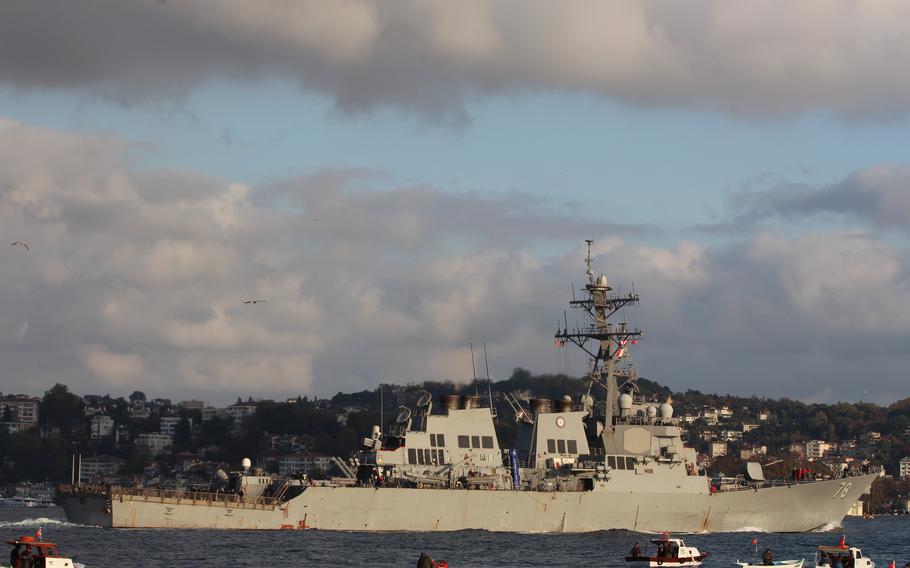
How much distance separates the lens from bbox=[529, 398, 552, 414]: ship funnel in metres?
61.1

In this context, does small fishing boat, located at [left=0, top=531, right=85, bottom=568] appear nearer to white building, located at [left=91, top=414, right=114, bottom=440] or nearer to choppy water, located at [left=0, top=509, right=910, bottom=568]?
choppy water, located at [left=0, top=509, right=910, bottom=568]

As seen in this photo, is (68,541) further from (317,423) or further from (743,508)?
(317,423)

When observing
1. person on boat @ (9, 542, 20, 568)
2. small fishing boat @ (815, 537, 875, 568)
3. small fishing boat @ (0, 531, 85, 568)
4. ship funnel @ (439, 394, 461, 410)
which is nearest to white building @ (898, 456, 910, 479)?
ship funnel @ (439, 394, 461, 410)

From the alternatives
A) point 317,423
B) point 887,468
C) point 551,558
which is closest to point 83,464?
point 317,423

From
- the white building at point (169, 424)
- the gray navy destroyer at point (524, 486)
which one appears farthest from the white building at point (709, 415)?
the gray navy destroyer at point (524, 486)

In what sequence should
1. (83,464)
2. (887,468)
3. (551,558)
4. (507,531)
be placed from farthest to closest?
(887,468)
(83,464)
(507,531)
(551,558)

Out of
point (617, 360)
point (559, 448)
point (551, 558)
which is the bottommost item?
point (551, 558)

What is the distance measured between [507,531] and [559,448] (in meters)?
4.91

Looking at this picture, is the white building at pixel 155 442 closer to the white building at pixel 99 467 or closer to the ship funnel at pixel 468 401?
the white building at pixel 99 467

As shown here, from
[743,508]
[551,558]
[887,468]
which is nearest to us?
[551,558]

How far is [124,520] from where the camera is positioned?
5559cm

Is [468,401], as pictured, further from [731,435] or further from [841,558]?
[731,435]

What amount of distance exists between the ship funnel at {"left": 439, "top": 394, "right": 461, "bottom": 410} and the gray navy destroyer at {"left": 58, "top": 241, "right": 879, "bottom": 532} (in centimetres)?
6

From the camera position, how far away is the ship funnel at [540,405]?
200 feet
